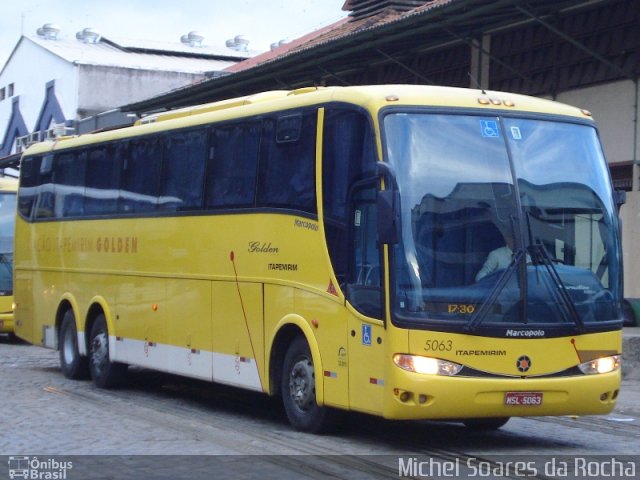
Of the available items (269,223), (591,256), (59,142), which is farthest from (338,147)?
(59,142)

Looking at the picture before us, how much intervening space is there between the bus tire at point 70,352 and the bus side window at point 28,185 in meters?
2.39

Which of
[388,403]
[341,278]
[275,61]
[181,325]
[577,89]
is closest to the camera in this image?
[388,403]

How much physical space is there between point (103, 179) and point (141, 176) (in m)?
1.39

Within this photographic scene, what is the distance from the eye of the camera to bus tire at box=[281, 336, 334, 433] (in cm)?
1172

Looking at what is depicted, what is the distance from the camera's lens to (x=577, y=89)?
21.7 metres

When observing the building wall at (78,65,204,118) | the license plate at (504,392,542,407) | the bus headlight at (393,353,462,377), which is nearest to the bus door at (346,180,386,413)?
the bus headlight at (393,353,462,377)

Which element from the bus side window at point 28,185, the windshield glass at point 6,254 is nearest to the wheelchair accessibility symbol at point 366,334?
the bus side window at point 28,185

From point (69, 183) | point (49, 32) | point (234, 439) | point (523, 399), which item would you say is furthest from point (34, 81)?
point (523, 399)

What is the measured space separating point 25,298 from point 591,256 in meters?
11.3

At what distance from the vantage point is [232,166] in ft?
44.9

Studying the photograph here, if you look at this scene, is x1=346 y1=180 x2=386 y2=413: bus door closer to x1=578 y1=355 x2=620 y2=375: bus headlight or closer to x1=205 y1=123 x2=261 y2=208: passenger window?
x1=578 y1=355 x2=620 y2=375: bus headlight

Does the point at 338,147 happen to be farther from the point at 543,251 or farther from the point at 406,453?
the point at 406,453

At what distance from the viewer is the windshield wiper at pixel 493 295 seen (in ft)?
34.2

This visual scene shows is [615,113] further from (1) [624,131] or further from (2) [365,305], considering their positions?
(2) [365,305]
